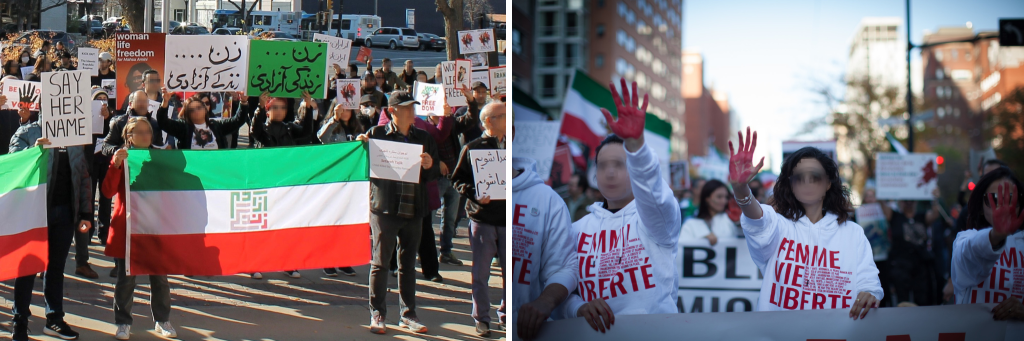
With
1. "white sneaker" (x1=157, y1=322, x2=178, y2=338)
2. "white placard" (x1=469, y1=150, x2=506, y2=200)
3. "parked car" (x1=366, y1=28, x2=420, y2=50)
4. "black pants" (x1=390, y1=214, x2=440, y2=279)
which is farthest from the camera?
"black pants" (x1=390, y1=214, x2=440, y2=279)

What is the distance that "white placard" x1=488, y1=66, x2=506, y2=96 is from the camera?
6453mm

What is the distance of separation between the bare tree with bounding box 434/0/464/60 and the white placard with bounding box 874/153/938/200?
633 cm

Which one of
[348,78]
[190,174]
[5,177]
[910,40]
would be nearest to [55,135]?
[5,177]

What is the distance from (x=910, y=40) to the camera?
15.1 metres

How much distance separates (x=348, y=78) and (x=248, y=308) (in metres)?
1.85

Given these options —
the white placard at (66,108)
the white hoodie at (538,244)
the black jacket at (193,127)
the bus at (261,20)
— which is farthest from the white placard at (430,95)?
the white placard at (66,108)

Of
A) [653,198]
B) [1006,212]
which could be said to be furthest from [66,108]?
[1006,212]

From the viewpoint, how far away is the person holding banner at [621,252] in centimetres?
414

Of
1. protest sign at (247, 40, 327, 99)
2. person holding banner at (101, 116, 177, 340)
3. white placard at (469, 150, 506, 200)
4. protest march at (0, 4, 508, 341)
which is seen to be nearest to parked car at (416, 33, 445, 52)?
protest march at (0, 4, 508, 341)

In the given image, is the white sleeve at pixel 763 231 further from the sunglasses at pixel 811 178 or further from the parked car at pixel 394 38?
the parked car at pixel 394 38

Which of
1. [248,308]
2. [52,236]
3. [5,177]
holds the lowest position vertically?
[248,308]

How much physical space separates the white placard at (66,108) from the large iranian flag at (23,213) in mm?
153

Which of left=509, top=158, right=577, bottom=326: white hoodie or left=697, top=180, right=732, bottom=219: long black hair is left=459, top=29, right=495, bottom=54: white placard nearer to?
left=509, top=158, right=577, bottom=326: white hoodie

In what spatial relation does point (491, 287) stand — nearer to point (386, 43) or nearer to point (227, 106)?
point (386, 43)
